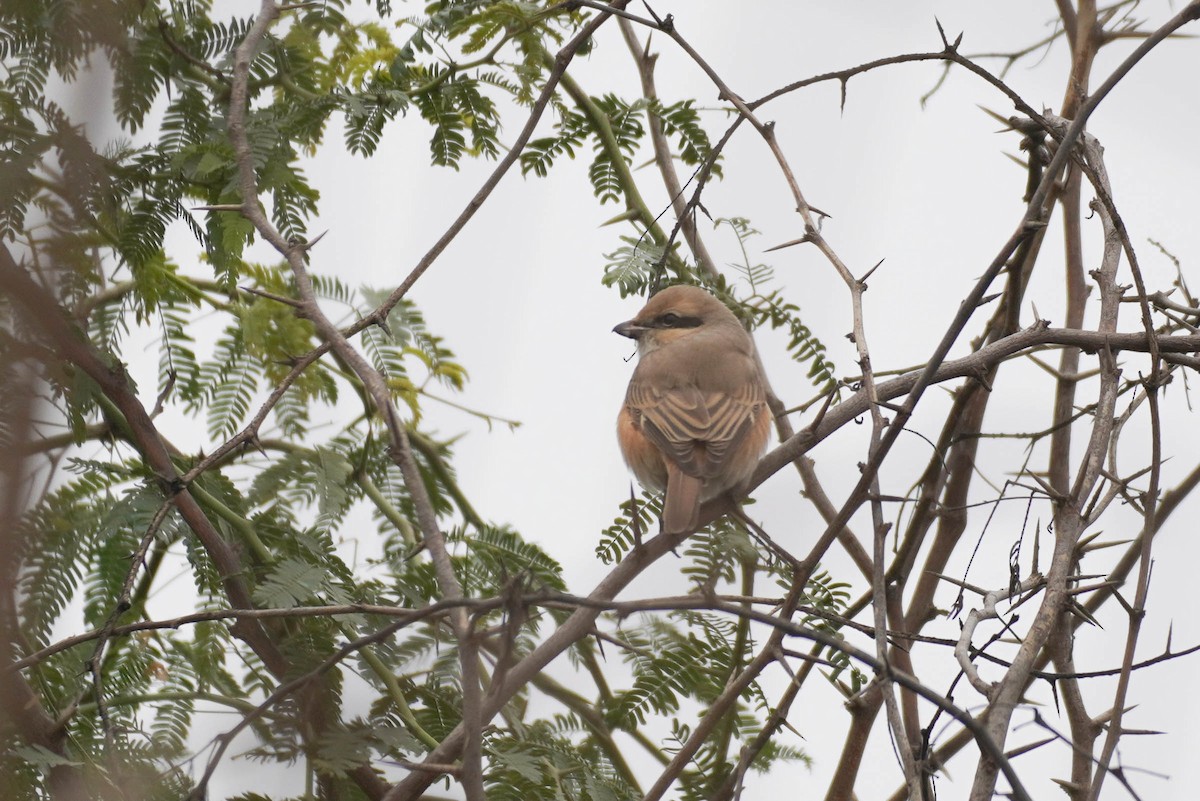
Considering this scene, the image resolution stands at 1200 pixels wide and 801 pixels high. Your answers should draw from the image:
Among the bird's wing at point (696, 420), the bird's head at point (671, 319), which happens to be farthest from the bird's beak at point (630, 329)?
the bird's wing at point (696, 420)

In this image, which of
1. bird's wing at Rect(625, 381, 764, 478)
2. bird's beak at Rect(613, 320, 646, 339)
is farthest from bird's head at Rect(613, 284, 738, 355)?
bird's wing at Rect(625, 381, 764, 478)

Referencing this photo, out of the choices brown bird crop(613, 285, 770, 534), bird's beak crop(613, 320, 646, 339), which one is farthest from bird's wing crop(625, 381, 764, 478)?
bird's beak crop(613, 320, 646, 339)

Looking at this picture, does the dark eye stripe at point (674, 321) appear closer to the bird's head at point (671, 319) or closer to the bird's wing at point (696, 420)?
the bird's head at point (671, 319)

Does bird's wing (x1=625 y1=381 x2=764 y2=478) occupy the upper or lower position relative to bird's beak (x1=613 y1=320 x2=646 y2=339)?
lower

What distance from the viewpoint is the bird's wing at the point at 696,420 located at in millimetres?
3510

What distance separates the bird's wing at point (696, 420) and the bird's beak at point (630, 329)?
0.72 ft

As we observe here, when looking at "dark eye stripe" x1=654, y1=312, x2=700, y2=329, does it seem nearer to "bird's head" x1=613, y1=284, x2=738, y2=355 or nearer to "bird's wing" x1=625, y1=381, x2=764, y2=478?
"bird's head" x1=613, y1=284, x2=738, y2=355

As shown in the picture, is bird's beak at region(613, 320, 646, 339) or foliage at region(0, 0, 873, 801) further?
bird's beak at region(613, 320, 646, 339)

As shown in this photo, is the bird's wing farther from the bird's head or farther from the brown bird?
the bird's head

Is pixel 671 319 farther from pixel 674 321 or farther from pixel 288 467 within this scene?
pixel 288 467

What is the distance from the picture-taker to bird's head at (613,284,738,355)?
13.9 feet

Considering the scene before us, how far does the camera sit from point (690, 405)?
3926mm

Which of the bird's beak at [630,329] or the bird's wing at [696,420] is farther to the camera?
the bird's beak at [630,329]

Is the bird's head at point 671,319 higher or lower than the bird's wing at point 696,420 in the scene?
higher
